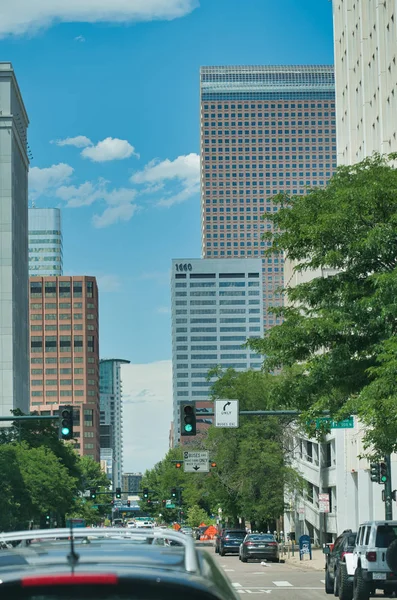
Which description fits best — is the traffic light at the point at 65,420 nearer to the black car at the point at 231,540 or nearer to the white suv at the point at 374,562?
the white suv at the point at 374,562

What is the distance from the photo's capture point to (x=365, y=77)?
217 ft

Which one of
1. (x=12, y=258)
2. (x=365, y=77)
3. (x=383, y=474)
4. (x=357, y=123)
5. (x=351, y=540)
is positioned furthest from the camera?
(x=12, y=258)

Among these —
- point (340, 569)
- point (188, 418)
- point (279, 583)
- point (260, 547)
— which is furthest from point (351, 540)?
point (260, 547)

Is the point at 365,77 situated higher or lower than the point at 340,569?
higher

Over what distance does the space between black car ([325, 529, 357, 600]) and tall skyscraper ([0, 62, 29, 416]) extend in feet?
413

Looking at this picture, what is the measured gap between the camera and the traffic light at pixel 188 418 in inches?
1378

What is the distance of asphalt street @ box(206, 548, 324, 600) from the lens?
28219 millimetres

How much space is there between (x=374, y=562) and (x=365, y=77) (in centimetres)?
4693

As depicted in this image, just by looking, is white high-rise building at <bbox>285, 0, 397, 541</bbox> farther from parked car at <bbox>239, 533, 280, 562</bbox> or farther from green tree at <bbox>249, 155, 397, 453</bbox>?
green tree at <bbox>249, 155, 397, 453</bbox>

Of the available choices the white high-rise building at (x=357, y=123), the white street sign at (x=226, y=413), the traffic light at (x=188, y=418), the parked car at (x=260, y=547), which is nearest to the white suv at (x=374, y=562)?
the traffic light at (x=188, y=418)

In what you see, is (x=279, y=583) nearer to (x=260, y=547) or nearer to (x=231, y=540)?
(x=260, y=547)

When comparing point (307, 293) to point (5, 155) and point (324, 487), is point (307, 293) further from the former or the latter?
point (5, 155)

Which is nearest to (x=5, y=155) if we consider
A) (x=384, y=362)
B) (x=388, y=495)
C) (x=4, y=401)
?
(x=4, y=401)

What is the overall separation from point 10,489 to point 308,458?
77.9 feet
